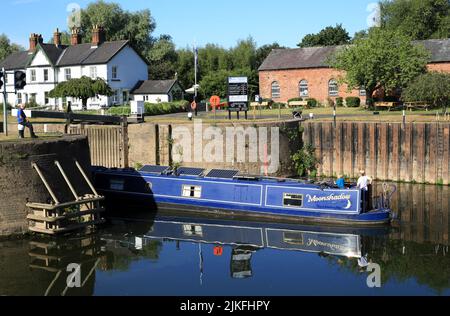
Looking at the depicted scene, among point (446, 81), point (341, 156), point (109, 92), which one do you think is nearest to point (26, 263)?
point (341, 156)

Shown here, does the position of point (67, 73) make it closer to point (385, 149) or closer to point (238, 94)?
point (238, 94)

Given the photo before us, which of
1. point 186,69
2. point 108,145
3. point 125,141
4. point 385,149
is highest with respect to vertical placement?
point 186,69

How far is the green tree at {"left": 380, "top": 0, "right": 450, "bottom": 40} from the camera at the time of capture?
227 feet

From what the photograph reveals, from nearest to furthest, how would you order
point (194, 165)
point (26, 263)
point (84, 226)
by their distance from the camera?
point (26, 263)
point (84, 226)
point (194, 165)

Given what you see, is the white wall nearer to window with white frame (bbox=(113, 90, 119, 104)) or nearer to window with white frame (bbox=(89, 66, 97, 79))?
window with white frame (bbox=(113, 90, 119, 104))

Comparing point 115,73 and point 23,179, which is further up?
point 115,73

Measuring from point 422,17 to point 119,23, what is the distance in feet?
115

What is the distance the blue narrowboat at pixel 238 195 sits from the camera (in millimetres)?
22078

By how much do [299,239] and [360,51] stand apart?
24958mm

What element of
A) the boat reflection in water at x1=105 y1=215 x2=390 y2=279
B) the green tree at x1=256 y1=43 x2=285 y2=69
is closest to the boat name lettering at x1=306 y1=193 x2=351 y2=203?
the boat reflection in water at x1=105 y1=215 x2=390 y2=279

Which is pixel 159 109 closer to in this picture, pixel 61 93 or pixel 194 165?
pixel 61 93

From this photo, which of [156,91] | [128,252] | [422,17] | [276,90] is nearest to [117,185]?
[128,252]

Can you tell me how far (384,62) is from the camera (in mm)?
41969

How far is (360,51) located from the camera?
42.5 metres
